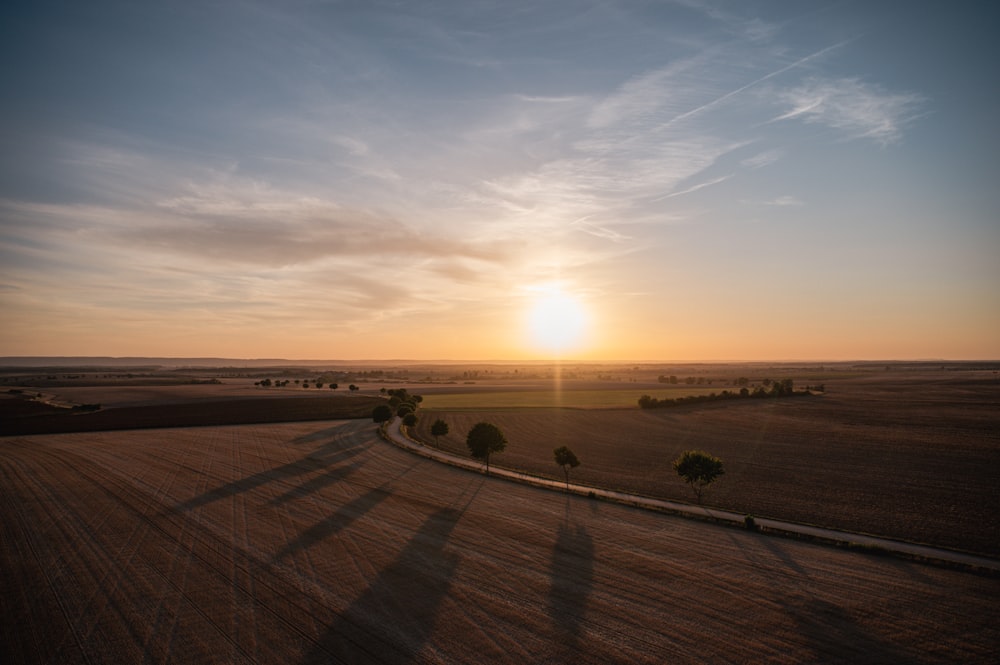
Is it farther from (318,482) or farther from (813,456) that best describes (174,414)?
(813,456)

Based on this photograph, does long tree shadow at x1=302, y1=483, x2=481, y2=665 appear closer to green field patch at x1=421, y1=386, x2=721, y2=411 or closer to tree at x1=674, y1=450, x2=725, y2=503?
tree at x1=674, y1=450, x2=725, y2=503

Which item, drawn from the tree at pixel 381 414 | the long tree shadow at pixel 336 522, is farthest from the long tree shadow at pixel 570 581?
the tree at pixel 381 414

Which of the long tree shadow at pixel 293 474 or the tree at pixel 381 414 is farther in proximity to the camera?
the tree at pixel 381 414

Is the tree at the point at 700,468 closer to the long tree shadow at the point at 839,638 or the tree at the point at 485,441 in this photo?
the long tree shadow at the point at 839,638

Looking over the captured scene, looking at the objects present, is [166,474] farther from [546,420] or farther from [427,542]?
[546,420]

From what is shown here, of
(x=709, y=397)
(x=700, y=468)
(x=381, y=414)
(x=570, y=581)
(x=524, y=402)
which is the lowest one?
(x=524, y=402)

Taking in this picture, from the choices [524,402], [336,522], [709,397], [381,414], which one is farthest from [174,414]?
[709,397]

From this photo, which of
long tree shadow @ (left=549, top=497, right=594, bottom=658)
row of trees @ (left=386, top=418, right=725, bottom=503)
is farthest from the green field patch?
long tree shadow @ (left=549, top=497, right=594, bottom=658)
